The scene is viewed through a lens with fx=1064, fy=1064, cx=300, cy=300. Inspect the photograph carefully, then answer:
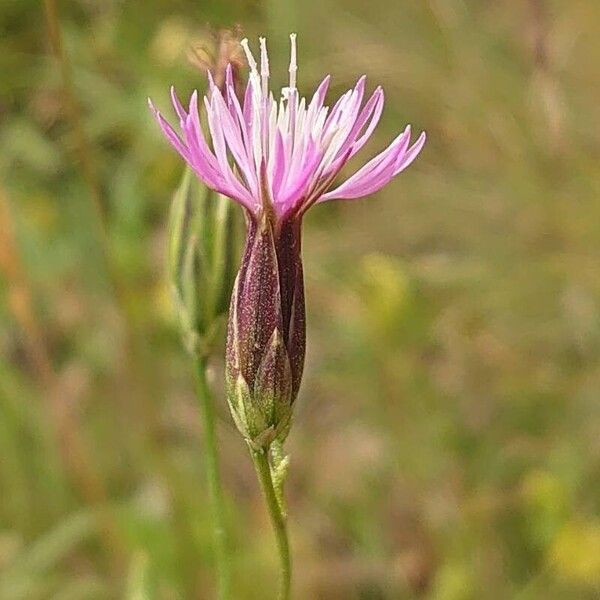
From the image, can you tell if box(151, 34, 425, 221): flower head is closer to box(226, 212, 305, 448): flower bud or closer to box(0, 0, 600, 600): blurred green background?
box(226, 212, 305, 448): flower bud

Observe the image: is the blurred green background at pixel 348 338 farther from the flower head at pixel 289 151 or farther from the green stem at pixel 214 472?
the flower head at pixel 289 151

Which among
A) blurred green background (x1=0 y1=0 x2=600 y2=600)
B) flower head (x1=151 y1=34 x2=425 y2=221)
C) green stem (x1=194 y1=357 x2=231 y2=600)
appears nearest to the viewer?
flower head (x1=151 y1=34 x2=425 y2=221)

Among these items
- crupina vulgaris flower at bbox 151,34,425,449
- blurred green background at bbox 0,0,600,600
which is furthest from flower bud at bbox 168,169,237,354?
blurred green background at bbox 0,0,600,600

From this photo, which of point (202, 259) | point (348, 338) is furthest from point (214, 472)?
point (348, 338)

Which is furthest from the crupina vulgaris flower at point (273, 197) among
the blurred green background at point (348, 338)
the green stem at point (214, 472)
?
the blurred green background at point (348, 338)

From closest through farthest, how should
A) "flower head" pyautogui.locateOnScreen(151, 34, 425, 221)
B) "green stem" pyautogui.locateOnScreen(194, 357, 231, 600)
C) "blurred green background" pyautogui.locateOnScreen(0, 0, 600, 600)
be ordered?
"flower head" pyautogui.locateOnScreen(151, 34, 425, 221) < "green stem" pyautogui.locateOnScreen(194, 357, 231, 600) < "blurred green background" pyautogui.locateOnScreen(0, 0, 600, 600)

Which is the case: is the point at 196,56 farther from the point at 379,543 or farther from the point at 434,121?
the point at 434,121
